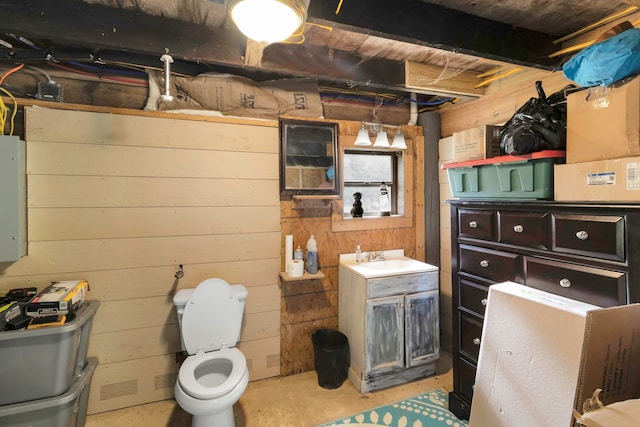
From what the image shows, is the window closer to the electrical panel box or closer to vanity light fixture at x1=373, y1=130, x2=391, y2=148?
vanity light fixture at x1=373, y1=130, x2=391, y2=148

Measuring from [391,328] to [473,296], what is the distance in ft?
2.24

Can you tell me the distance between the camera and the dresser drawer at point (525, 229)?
4.97ft

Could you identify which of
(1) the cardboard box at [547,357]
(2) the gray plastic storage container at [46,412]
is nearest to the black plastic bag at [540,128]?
(1) the cardboard box at [547,357]

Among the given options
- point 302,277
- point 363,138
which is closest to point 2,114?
point 302,277

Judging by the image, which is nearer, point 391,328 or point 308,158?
point 391,328

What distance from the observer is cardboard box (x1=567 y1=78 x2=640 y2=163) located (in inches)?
47.6

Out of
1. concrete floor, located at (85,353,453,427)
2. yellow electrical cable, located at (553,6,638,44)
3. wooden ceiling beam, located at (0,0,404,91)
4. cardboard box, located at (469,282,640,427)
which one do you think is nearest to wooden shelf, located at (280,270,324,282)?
concrete floor, located at (85,353,453,427)

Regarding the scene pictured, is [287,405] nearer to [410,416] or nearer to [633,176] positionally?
[410,416]

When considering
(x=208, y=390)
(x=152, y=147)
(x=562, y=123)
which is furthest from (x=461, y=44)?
(x=208, y=390)

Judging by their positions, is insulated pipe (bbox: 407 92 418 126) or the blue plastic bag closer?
the blue plastic bag

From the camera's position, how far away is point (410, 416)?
78.9 inches

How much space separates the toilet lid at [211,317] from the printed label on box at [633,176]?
7.02ft

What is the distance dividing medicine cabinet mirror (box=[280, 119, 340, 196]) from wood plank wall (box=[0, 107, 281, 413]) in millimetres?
92

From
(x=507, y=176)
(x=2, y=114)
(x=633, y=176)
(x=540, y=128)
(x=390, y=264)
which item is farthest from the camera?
(x=390, y=264)
